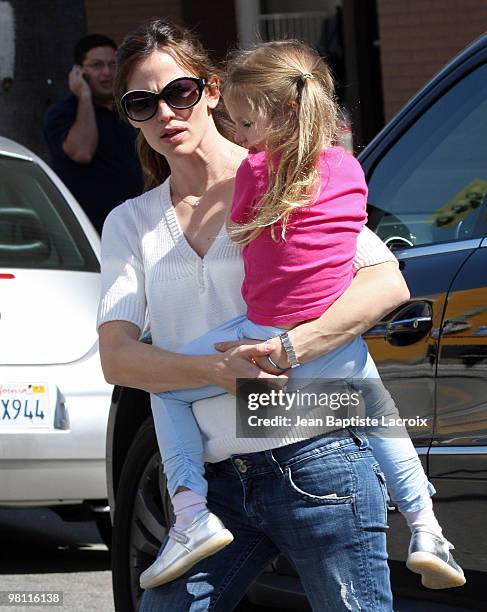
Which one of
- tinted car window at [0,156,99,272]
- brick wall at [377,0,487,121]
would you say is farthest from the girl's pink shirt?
brick wall at [377,0,487,121]

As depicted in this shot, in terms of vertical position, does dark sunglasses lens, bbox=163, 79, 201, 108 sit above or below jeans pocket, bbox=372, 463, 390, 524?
above

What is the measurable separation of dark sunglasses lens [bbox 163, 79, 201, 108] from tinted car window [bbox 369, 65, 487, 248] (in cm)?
105

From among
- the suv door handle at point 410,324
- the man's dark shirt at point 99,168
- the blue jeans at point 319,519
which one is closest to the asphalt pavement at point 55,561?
the suv door handle at point 410,324

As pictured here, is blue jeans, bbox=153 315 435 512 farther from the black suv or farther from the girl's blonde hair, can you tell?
the black suv

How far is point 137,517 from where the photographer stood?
159 inches

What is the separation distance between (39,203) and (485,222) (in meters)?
3.21

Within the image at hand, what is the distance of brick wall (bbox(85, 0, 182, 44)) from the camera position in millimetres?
12734

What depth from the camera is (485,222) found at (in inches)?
142

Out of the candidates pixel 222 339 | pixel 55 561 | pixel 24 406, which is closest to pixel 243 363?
pixel 222 339

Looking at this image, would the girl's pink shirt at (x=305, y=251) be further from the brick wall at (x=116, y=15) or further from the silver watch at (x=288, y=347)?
the brick wall at (x=116, y=15)

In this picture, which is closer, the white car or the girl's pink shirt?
the girl's pink shirt

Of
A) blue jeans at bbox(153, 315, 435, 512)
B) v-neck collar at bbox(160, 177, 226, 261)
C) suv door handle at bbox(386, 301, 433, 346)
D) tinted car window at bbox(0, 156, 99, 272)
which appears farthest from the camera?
tinted car window at bbox(0, 156, 99, 272)

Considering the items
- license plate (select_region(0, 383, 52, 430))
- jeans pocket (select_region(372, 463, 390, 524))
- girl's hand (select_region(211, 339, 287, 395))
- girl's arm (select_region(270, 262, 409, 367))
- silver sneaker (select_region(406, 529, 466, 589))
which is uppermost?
girl's arm (select_region(270, 262, 409, 367))

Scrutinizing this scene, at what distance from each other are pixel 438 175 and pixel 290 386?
1376mm
